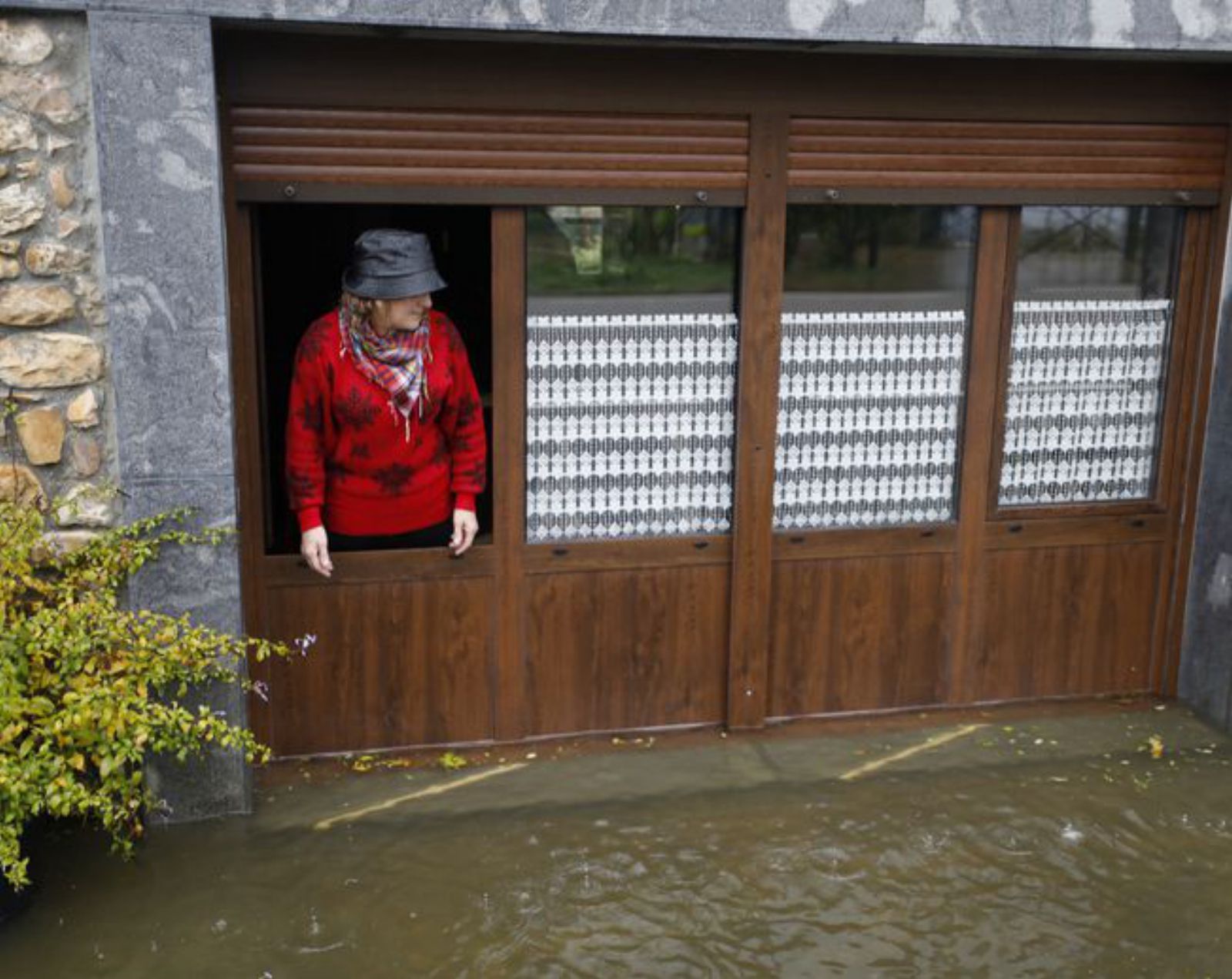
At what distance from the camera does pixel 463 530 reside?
207 inches

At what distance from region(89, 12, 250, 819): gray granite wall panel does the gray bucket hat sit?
50 cm

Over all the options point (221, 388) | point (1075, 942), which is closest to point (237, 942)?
point (221, 388)

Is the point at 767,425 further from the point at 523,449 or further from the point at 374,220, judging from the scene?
the point at 374,220

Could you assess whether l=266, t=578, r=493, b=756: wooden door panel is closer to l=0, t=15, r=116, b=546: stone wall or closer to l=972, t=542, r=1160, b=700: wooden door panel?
l=0, t=15, r=116, b=546: stone wall

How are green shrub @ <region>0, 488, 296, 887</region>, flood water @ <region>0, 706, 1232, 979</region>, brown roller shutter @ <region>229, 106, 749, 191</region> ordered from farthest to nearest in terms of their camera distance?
brown roller shutter @ <region>229, 106, 749, 191</region> < flood water @ <region>0, 706, 1232, 979</region> < green shrub @ <region>0, 488, 296, 887</region>

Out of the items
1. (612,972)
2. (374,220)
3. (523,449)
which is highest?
(374,220)

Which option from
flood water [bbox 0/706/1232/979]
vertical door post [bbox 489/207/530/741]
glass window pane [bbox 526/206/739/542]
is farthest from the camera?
glass window pane [bbox 526/206/739/542]

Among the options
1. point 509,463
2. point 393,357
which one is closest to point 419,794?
point 509,463

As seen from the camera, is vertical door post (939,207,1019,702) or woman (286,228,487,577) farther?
vertical door post (939,207,1019,702)

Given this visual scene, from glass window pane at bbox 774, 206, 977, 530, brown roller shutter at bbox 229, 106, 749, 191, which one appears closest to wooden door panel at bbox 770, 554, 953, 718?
glass window pane at bbox 774, 206, 977, 530

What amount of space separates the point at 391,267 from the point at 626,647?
5.86 ft

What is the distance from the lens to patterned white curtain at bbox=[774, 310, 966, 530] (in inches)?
223

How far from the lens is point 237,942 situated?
428cm

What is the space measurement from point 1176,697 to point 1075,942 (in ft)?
7.05
